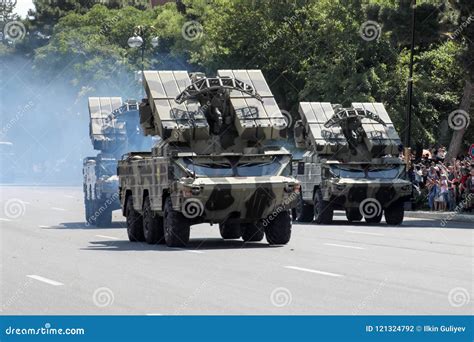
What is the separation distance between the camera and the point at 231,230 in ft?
86.4

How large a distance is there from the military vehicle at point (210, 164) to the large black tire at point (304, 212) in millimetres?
10135

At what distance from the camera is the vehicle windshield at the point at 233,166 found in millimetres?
23562

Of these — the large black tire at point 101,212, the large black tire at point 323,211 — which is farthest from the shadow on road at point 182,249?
the large black tire at point 323,211

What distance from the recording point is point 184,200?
22953 mm

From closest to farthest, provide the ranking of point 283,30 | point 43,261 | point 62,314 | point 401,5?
1. point 62,314
2. point 43,261
3. point 401,5
4. point 283,30

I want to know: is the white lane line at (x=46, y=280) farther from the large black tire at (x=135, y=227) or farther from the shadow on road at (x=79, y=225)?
the shadow on road at (x=79, y=225)

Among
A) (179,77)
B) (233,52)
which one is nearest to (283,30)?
(233,52)

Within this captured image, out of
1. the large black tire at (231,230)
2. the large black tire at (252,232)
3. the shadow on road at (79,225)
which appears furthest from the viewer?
the shadow on road at (79,225)

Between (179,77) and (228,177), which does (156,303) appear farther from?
(179,77)

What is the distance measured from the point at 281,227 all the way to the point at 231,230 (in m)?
2.51

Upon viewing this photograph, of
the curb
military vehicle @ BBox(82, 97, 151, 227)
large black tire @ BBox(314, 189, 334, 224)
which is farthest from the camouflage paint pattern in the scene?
the curb

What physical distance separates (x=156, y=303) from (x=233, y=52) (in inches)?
2204

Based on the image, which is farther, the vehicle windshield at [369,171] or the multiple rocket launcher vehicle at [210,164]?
the vehicle windshield at [369,171]

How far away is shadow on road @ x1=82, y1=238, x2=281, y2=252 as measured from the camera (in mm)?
23156
